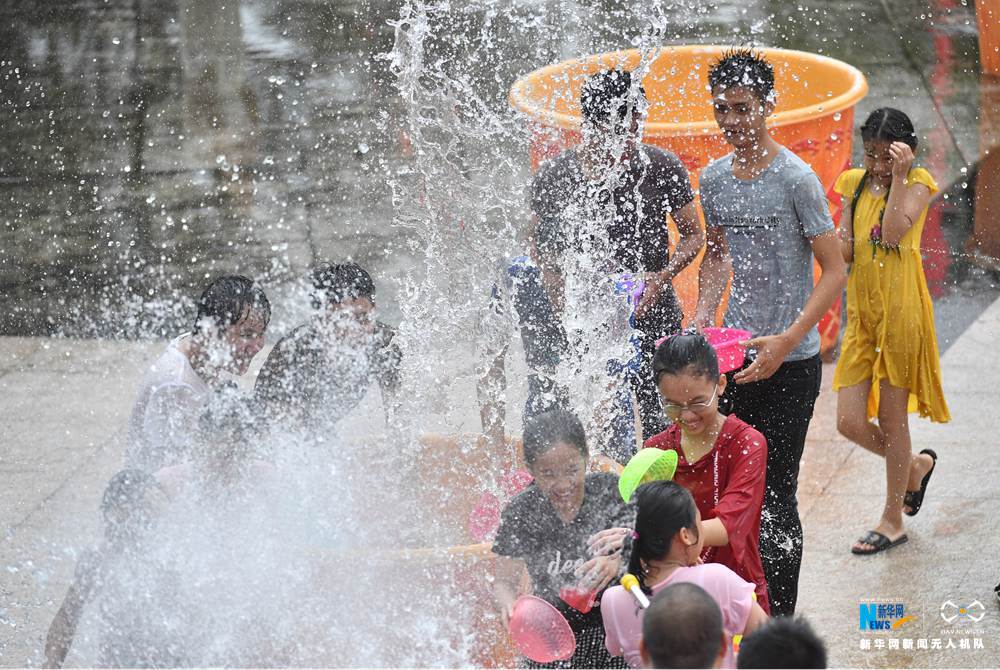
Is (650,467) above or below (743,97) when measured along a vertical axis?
below

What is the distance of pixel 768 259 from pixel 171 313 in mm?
3736

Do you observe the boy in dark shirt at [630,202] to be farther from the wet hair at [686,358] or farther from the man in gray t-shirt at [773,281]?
the wet hair at [686,358]

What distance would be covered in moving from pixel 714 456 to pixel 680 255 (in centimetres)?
121

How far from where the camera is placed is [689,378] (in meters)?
3.21

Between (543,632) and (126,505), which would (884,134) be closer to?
(543,632)

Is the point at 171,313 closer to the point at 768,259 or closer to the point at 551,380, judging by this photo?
the point at 551,380

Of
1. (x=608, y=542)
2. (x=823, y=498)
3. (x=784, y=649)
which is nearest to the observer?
(x=784, y=649)

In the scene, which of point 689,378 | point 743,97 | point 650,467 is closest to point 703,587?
point 650,467

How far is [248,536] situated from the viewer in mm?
3623

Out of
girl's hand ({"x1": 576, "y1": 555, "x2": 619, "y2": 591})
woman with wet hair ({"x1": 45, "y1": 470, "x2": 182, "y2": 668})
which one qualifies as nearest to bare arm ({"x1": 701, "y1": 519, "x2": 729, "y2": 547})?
girl's hand ({"x1": 576, "y1": 555, "x2": 619, "y2": 591})

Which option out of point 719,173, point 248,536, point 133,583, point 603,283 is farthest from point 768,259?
point 133,583

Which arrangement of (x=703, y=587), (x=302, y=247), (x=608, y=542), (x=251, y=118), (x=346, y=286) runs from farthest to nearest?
(x=251, y=118) < (x=302, y=247) < (x=346, y=286) < (x=608, y=542) < (x=703, y=587)

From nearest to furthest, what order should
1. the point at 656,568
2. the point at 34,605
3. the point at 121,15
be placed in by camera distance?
1. the point at 656,568
2. the point at 34,605
3. the point at 121,15

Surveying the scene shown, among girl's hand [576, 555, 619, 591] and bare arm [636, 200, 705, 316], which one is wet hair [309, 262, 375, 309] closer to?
bare arm [636, 200, 705, 316]
